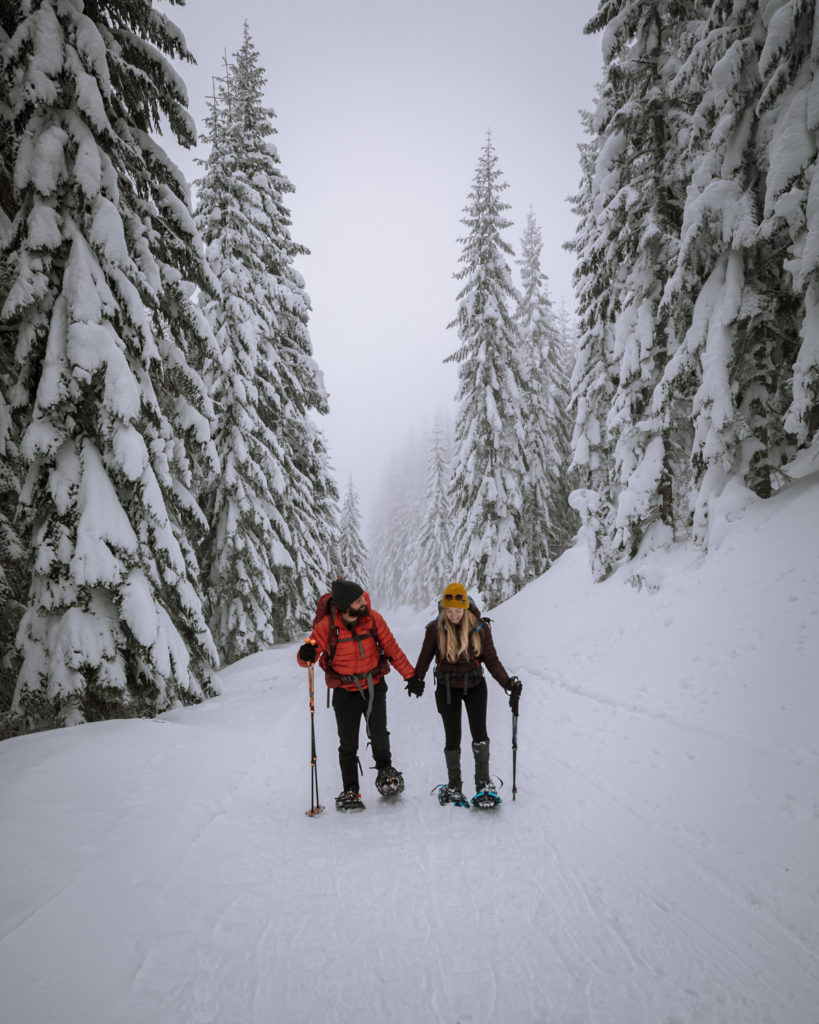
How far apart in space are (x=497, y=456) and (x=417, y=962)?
18.6m

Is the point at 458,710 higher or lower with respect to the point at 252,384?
lower

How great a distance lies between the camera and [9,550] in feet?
25.4

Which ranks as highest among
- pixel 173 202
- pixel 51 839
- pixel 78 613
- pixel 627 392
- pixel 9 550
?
pixel 173 202

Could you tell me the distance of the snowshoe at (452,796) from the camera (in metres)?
5.18

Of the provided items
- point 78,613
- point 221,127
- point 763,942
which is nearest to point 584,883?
point 763,942

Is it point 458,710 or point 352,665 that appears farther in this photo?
point 458,710

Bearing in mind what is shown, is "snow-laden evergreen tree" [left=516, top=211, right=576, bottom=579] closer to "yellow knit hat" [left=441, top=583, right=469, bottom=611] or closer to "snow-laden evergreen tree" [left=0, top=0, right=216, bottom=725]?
"snow-laden evergreen tree" [left=0, top=0, right=216, bottom=725]

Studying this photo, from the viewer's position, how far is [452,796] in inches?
206

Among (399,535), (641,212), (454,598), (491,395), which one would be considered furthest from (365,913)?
(399,535)

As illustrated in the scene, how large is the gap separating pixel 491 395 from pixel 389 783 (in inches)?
671

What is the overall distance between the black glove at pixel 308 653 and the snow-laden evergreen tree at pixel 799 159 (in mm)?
7067

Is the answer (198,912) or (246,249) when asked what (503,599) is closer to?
(246,249)

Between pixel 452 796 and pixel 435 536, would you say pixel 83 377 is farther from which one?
pixel 435 536

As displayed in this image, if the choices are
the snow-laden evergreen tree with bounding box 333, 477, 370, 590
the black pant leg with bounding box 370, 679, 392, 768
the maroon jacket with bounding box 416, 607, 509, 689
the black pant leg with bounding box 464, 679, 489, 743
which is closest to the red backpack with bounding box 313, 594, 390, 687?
the black pant leg with bounding box 370, 679, 392, 768
